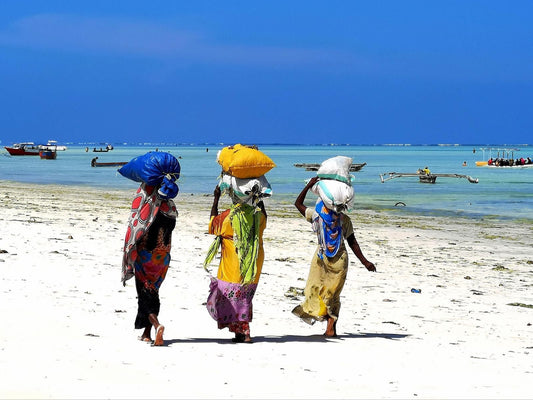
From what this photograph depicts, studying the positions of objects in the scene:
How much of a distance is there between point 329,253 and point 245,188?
3.37 feet

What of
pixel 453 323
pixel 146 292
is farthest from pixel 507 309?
pixel 146 292

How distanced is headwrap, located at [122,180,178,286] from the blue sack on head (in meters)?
0.07

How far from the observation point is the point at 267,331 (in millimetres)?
7484

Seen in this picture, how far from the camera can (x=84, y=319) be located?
730 cm

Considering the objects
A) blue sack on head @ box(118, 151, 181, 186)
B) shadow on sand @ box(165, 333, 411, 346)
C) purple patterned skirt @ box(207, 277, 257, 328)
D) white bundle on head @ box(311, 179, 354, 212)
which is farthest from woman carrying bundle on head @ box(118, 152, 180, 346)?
white bundle on head @ box(311, 179, 354, 212)

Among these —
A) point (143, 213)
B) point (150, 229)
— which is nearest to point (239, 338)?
point (150, 229)

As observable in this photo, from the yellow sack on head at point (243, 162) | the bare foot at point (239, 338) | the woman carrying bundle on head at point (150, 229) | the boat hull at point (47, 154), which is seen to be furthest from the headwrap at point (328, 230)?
the boat hull at point (47, 154)

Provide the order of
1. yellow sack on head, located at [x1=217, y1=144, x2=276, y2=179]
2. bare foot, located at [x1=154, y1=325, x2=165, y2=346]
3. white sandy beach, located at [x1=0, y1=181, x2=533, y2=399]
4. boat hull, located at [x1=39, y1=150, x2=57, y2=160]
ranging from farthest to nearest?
boat hull, located at [x1=39, y1=150, x2=57, y2=160]
yellow sack on head, located at [x1=217, y1=144, x2=276, y2=179]
bare foot, located at [x1=154, y1=325, x2=165, y2=346]
white sandy beach, located at [x1=0, y1=181, x2=533, y2=399]

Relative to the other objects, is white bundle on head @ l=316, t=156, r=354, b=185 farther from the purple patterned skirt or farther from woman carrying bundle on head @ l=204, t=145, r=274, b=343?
the purple patterned skirt

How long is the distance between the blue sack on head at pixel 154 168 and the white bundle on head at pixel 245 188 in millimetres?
491

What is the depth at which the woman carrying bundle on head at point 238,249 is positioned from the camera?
6.73m

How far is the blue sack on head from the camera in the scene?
6.39 meters

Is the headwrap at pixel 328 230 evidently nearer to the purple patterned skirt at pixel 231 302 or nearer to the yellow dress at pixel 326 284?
the yellow dress at pixel 326 284

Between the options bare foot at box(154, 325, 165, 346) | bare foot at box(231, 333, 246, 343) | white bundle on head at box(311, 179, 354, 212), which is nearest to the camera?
bare foot at box(154, 325, 165, 346)
